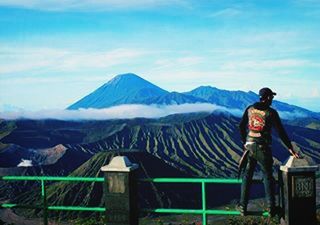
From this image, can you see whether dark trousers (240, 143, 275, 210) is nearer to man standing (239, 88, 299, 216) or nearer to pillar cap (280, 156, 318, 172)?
man standing (239, 88, 299, 216)

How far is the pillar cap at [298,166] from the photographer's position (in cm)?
955

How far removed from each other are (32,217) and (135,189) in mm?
177098

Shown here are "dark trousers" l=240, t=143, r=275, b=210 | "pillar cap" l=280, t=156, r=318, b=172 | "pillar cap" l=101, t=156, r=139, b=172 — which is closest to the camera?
"dark trousers" l=240, t=143, r=275, b=210

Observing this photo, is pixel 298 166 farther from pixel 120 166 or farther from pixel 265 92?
pixel 120 166

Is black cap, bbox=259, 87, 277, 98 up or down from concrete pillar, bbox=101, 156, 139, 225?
up

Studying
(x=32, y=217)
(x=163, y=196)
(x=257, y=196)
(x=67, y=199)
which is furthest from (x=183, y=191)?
(x=32, y=217)

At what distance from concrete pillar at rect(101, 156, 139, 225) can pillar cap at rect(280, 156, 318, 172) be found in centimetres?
327

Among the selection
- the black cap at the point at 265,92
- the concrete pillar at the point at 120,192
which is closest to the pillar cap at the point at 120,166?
the concrete pillar at the point at 120,192

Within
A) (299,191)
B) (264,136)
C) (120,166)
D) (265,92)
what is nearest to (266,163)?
(264,136)

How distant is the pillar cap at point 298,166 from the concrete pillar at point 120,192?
3273 millimetres

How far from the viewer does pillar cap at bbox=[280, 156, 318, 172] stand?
9.55 m

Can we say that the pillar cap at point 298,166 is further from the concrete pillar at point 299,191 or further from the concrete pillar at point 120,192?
the concrete pillar at point 120,192

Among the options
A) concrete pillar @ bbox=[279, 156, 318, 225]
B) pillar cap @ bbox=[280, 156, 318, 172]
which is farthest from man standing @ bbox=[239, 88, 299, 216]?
concrete pillar @ bbox=[279, 156, 318, 225]

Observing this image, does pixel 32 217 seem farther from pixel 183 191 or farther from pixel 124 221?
pixel 124 221
